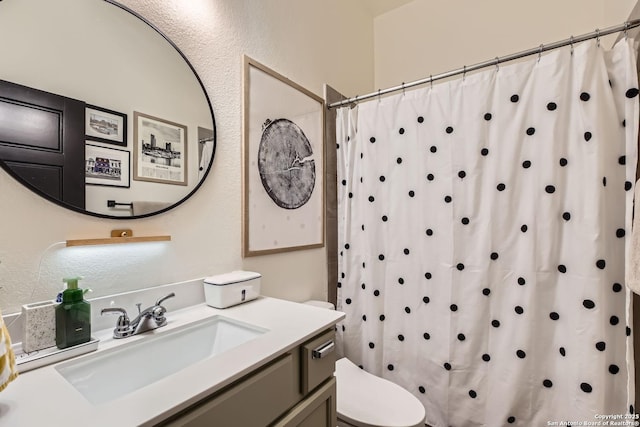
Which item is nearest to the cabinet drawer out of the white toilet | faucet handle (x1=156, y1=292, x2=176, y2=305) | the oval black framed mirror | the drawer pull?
the drawer pull

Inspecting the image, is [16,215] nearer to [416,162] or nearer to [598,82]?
[416,162]

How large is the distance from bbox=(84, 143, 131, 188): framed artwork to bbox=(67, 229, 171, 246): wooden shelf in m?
0.16

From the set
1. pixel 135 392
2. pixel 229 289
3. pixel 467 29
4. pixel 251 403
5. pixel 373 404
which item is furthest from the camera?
pixel 467 29

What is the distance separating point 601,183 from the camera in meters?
1.22

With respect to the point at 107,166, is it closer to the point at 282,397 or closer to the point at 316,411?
the point at 282,397

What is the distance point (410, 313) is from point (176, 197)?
135 centimetres

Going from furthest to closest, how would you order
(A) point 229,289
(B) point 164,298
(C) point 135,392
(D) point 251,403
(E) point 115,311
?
(A) point 229,289 < (B) point 164,298 < (E) point 115,311 < (D) point 251,403 < (C) point 135,392

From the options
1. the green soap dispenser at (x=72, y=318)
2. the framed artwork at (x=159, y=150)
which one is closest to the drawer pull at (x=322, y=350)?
the green soap dispenser at (x=72, y=318)

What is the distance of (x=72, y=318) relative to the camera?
2.60 feet

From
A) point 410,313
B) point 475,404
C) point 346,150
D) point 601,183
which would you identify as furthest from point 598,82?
point 475,404

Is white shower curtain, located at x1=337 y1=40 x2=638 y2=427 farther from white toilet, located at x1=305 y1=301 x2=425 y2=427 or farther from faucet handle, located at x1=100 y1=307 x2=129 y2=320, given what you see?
faucet handle, located at x1=100 y1=307 x2=129 y2=320

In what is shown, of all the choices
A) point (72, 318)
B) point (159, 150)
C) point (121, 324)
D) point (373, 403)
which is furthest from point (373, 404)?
point (159, 150)

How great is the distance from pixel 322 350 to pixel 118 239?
2.43 ft

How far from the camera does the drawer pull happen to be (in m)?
0.93
